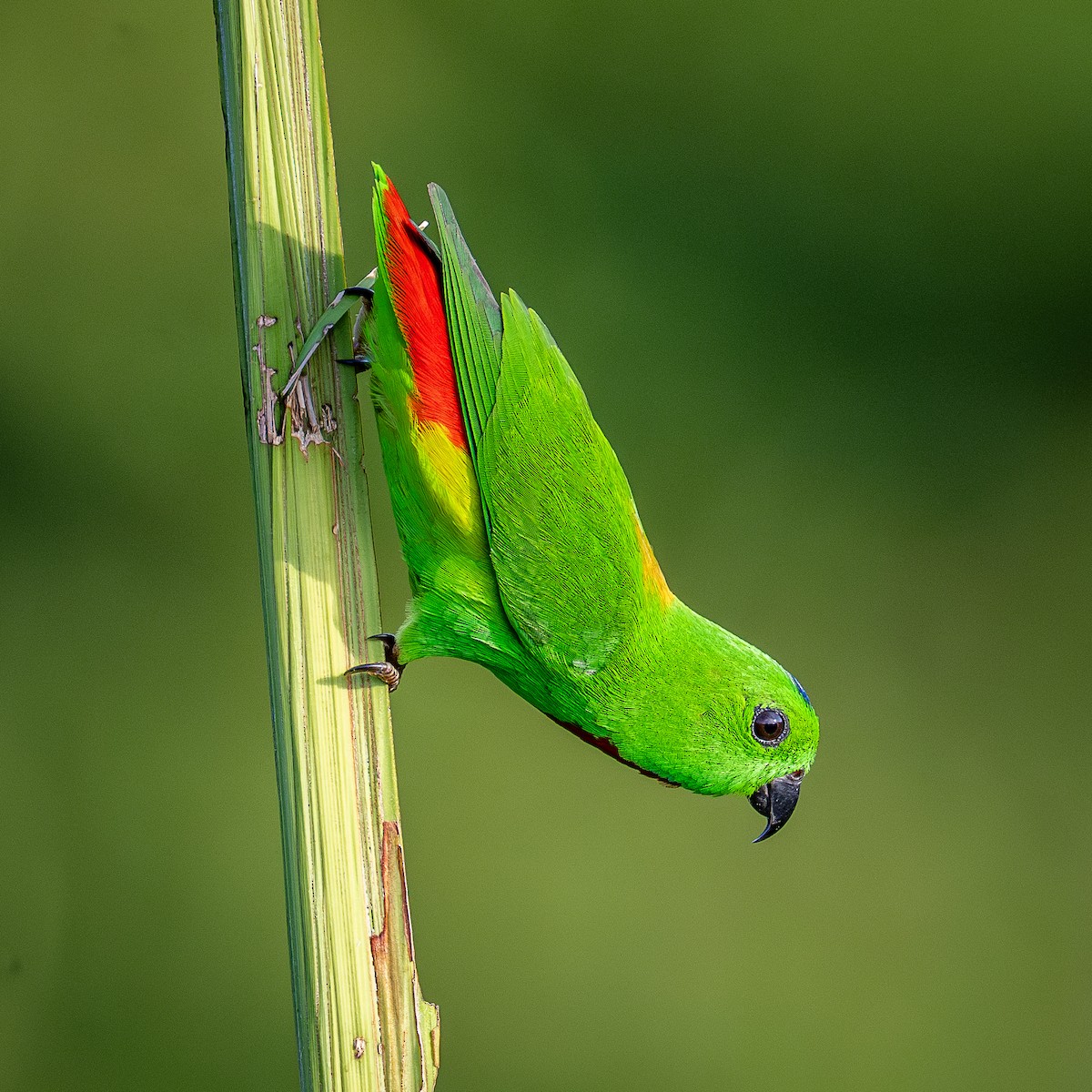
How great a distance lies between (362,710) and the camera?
1.09 m

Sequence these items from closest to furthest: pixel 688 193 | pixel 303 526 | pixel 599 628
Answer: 1. pixel 303 526
2. pixel 599 628
3. pixel 688 193

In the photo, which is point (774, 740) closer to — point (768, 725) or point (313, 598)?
point (768, 725)

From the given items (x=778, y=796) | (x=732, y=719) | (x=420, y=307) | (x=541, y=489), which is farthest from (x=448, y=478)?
(x=778, y=796)

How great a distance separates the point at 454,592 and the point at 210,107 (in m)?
1.48

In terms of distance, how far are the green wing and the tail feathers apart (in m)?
0.03

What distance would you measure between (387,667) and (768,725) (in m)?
0.57

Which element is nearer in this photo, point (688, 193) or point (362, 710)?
point (362, 710)

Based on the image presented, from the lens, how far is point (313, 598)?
108cm

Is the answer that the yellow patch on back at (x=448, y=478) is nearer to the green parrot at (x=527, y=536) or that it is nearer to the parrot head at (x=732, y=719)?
the green parrot at (x=527, y=536)

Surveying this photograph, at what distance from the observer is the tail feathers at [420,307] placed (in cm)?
139

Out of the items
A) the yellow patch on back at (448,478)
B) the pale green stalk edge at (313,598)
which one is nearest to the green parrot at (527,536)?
the yellow patch on back at (448,478)

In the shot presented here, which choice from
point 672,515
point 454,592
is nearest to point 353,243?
point 672,515

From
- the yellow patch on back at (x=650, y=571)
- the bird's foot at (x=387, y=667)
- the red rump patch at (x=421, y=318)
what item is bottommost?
the bird's foot at (x=387, y=667)

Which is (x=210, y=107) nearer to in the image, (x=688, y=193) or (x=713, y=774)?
(x=688, y=193)
